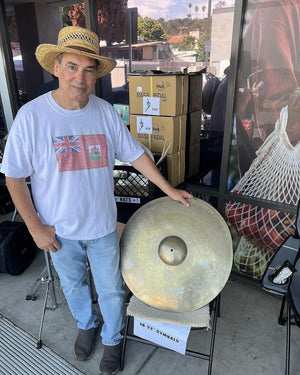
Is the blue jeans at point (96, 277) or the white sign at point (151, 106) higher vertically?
the white sign at point (151, 106)

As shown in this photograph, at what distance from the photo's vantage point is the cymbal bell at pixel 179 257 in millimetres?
1715

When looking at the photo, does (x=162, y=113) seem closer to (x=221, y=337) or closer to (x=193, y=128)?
(x=193, y=128)

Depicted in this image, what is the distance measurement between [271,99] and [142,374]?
2.04 meters

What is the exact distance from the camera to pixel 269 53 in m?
2.12

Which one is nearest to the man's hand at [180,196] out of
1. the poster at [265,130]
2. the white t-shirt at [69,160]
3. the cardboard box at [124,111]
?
the white t-shirt at [69,160]

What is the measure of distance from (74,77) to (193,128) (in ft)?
4.07

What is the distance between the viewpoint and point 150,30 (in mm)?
3072

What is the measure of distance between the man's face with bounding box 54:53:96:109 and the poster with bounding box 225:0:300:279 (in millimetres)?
1229

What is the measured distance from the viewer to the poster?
6.76ft

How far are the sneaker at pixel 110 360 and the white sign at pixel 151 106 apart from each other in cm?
162

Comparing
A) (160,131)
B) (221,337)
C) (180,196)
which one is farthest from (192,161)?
(221,337)

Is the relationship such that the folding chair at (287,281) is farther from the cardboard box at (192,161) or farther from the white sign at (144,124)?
the white sign at (144,124)

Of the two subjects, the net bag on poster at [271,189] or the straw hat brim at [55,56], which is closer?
the straw hat brim at [55,56]

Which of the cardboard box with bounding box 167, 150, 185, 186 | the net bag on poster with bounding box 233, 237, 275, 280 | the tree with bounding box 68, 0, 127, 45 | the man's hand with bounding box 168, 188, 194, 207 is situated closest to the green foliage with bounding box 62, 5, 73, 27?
the tree with bounding box 68, 0, 127, 45
